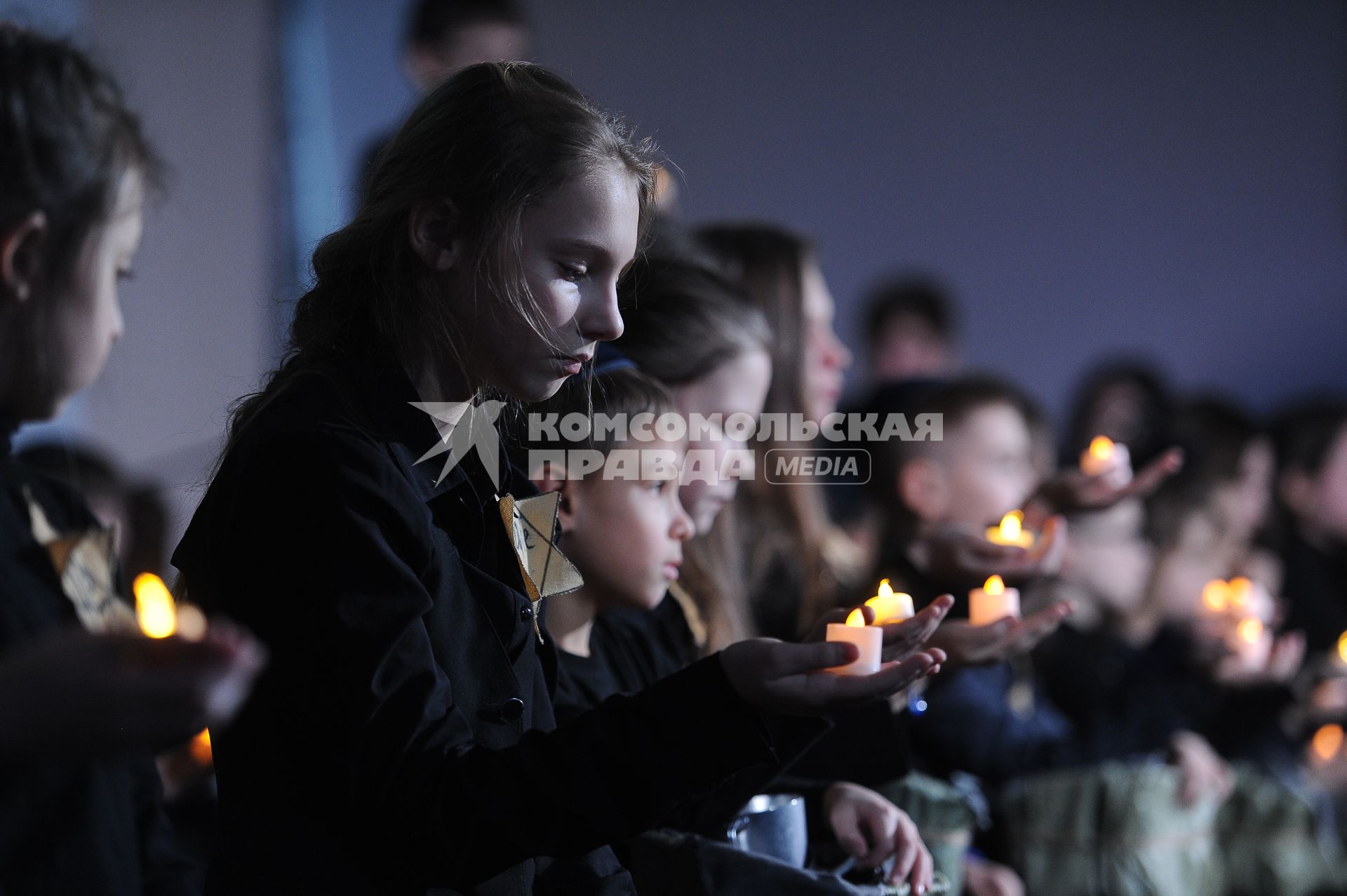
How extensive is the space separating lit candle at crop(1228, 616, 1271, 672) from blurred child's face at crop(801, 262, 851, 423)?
3.52ft

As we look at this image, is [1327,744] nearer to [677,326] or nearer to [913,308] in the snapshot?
[677,326]

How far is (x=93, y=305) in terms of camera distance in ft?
4.10

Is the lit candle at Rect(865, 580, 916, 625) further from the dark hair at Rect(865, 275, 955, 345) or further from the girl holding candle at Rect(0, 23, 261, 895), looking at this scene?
the dark hair at Rect(865, 275, 955, 345)

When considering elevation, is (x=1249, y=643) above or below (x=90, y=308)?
below

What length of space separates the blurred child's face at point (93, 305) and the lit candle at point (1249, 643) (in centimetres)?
250

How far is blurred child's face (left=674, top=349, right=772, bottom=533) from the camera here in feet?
6.60

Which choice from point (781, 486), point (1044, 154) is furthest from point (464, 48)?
point (1044, 154)

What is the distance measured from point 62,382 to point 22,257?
0.40ft

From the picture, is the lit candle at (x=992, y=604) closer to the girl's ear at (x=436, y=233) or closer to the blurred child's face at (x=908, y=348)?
the girl's ear at (x=436, y=233)

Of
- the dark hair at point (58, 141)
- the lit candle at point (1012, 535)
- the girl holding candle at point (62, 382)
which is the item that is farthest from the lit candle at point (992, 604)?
the dark hair at point (58, 141)

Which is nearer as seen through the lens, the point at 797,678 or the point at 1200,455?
the point at 797,678

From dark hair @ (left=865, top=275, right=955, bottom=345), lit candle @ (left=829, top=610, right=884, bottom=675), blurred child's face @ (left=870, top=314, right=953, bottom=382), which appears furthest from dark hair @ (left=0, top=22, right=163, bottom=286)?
dark hair @ (left=865, top=275, right=955, bottom=345)

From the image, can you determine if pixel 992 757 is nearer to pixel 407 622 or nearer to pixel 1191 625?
pixel 1191 625

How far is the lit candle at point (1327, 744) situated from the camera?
11.0 feet
